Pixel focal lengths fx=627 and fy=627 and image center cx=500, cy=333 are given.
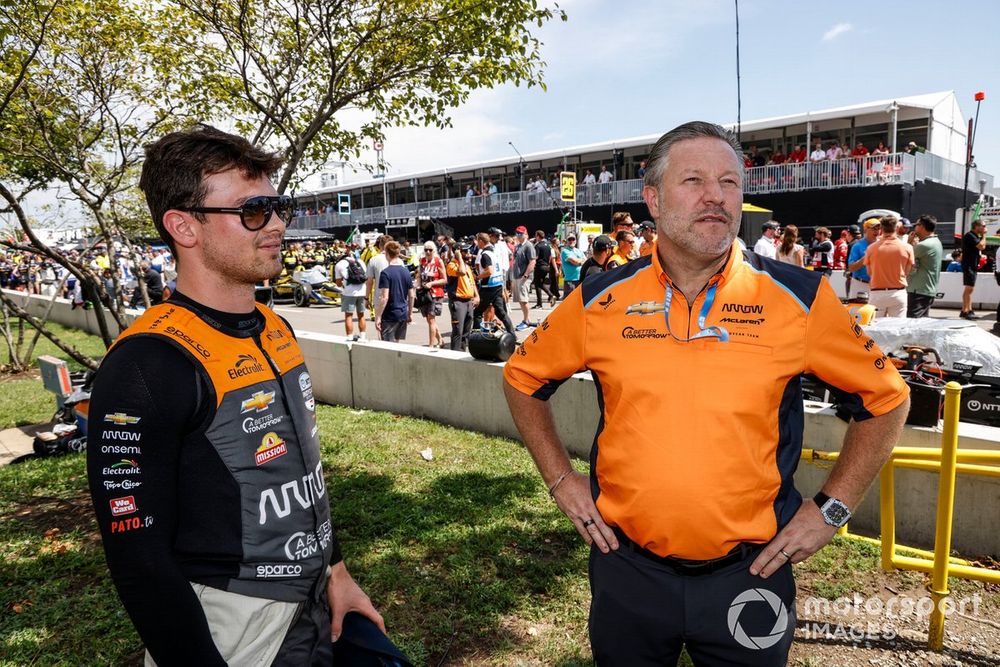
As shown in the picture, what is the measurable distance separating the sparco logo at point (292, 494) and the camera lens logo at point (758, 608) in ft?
4.24

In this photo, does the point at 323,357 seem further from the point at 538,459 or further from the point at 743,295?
the point at 743,295

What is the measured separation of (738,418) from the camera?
1.86m

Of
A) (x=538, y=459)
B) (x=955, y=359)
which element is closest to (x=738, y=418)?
(x=538, y=459)

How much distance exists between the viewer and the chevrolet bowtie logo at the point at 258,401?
1.60 m

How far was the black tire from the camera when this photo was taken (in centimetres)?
2019

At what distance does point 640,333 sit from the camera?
2018 millimetres

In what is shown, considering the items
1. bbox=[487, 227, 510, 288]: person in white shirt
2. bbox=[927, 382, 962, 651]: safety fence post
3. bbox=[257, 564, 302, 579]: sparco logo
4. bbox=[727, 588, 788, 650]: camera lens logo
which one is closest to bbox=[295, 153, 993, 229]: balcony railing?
bbox=[487, 227, 510, 288]: person in white shirt

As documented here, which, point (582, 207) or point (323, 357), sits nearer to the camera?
point (323, 357)

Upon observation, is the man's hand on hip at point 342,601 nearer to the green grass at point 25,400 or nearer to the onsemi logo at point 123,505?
the onsemi logo at point 123,505

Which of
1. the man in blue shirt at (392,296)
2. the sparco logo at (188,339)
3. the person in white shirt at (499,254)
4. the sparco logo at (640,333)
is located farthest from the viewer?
the person in white shirt at (499,254)

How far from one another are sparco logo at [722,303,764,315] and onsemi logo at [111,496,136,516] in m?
1.69

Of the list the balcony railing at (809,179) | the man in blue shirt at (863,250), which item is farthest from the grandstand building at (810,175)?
the man in blue shirt at (863,250)

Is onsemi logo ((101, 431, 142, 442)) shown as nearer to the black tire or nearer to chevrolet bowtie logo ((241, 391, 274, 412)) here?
chevrolet bowtie logo ((241, 391, 274, 412))

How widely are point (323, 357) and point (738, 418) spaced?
7111 mm
